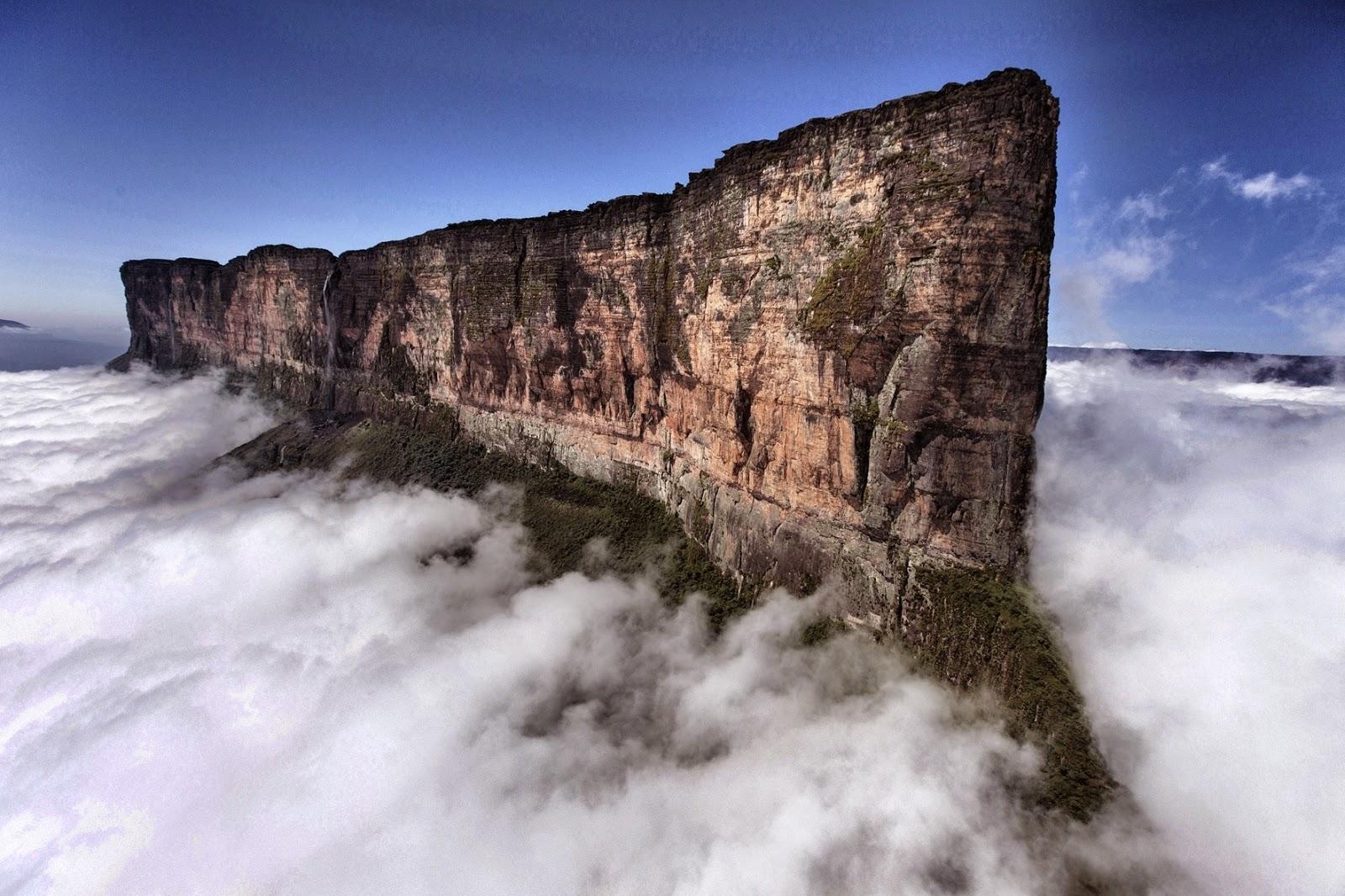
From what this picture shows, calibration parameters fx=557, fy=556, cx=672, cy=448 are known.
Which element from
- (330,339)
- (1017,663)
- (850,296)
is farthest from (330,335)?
(1017,663)

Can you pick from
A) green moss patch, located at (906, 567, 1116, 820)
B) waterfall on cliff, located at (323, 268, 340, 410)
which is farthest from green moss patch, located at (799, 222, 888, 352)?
waterfall on cliff, located at (323, 268, 340, 410)

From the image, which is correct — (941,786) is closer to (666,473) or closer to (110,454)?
(666,473)

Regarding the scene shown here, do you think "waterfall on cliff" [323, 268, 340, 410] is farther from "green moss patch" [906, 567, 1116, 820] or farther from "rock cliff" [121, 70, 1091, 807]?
"green moss patch" [906, 567, 1116, 820]

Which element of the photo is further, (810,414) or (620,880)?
(810,414)

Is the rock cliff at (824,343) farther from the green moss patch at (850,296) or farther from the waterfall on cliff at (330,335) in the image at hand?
the waterfall on cliff at (330,335)

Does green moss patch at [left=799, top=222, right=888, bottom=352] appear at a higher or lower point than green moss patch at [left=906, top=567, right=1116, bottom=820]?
higher

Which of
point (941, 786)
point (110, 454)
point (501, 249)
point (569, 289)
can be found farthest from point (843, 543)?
point (110, 454)

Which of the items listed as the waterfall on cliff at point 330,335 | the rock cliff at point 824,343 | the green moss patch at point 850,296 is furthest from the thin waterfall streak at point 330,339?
the green moss patch at point 850,296
